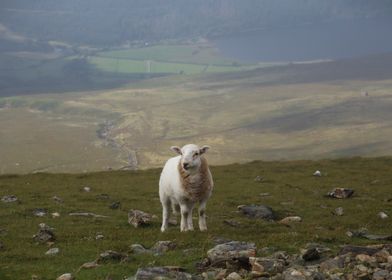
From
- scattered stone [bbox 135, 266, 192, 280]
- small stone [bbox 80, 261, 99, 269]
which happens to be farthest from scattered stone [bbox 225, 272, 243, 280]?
small stone [bbox 80, 261, 99, 269]

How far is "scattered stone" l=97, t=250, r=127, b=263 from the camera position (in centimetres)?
1586

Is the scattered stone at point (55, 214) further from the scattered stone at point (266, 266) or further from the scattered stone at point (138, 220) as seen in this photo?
the scattered stone at point (266, 266)

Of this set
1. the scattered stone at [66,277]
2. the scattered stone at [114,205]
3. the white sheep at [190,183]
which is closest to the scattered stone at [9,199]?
the scattered stone at [114,205]

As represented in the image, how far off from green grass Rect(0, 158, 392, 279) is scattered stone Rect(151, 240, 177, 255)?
1.04 ft

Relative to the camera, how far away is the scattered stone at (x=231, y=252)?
47.5 feet

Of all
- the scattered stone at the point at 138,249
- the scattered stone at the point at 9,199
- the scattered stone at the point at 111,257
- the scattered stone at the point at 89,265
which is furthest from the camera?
the scattered stone at the point at 9,199

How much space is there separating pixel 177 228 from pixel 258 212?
5574 millimetres

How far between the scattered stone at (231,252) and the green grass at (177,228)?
595mm

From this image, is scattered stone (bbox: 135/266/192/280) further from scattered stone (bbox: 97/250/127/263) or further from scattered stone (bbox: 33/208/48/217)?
scattered stone (bbox: 33/208/48/217)

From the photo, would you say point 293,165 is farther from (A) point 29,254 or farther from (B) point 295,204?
(A) point 29,254

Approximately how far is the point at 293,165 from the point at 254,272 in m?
42.5

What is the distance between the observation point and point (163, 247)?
17.0 metres

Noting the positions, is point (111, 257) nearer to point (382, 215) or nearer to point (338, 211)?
point (382, 215)

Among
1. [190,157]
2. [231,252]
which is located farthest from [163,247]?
[190,157]
